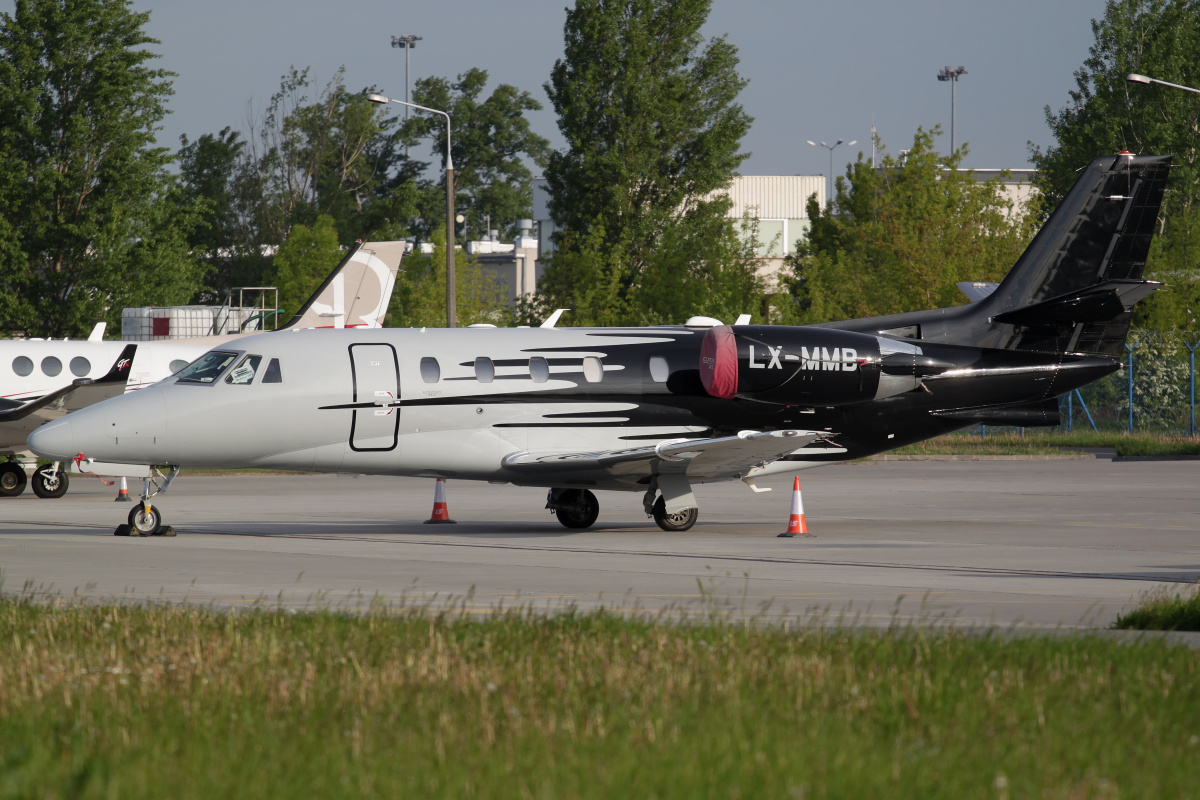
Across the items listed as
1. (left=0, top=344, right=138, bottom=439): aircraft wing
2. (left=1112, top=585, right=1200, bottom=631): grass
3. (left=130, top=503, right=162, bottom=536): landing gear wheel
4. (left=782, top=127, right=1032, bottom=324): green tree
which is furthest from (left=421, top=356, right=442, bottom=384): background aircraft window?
(left=782, top=127, right=1032, bottom=324): green tree

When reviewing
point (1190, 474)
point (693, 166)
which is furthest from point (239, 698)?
point (693, 166)

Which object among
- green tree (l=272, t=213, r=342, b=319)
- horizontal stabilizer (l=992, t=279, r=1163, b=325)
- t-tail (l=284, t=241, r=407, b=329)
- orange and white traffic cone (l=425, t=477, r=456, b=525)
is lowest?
orange and white traffic cone (l=425, t=477, r=456, b=525)

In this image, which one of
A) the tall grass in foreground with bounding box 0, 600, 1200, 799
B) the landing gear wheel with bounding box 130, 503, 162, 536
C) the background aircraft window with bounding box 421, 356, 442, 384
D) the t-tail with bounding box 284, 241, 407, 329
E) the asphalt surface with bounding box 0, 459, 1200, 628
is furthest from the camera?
the t-tail with bounding box 284, 241, 407, 329

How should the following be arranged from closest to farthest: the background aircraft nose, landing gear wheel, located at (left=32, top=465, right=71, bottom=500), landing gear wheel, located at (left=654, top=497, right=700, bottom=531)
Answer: the background aircraft nose
landing gear wheel, located at (left=654, top=497, right=700, bottom=531)
landing gear wheel, located at (left=32, top=465, right=71, bottom=500)

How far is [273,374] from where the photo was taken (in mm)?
19234

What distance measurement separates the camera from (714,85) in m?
61.1

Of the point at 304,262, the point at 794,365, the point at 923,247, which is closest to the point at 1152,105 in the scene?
the point at 923,247

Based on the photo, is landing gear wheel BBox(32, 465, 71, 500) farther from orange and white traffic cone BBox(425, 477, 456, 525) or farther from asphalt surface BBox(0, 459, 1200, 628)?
orange and white traffic cone BBox(425, 477, 456, 525)

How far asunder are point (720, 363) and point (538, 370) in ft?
8.63

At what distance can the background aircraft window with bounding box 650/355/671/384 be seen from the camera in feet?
68.0

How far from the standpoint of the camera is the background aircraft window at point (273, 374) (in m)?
19.2

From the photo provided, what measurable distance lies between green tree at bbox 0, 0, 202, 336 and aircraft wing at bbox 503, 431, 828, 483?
36487mm

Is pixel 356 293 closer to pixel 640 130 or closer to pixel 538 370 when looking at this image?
pixel 538 370

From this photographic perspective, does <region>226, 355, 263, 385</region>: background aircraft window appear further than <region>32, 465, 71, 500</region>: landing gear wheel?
No
